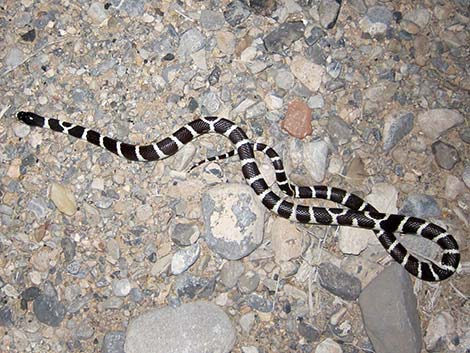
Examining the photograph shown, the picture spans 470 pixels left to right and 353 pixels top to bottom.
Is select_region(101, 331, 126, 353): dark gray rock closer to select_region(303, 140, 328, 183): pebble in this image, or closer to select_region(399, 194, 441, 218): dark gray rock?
select_region(303, 140, 328, 183): pebble

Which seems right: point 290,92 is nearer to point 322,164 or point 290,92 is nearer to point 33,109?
point 322,164

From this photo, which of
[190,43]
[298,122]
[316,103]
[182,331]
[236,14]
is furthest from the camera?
[236,14]

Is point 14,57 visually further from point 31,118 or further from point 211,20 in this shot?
point 211,20

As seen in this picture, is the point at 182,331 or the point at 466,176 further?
the point at 466,176

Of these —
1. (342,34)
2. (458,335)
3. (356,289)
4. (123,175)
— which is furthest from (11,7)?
(458,335)

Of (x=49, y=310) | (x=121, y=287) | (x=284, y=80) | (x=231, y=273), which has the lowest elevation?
(x=49, y=310)

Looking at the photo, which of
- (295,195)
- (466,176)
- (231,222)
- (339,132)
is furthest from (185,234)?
(466,176)

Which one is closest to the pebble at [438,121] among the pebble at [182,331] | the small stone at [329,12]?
the small stone at [329,12]
